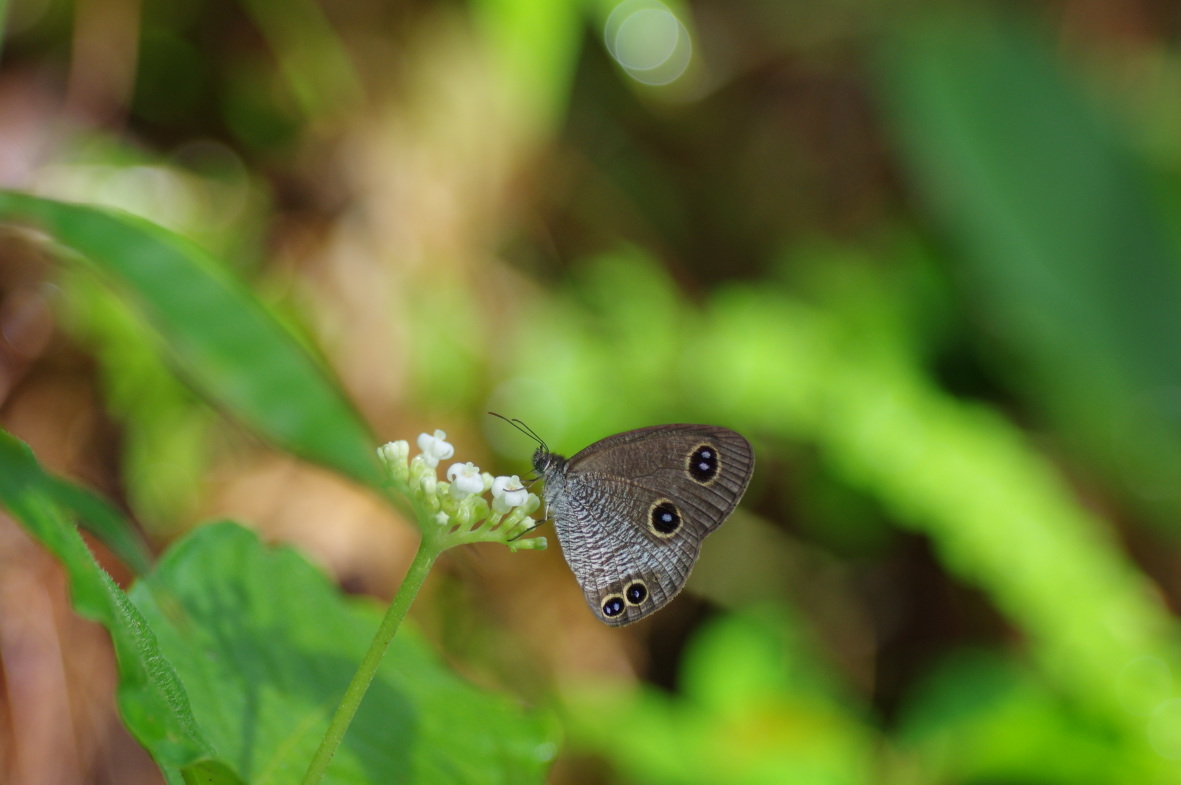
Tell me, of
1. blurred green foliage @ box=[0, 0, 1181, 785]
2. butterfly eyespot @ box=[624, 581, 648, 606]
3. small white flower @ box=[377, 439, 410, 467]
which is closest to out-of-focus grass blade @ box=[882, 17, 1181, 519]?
blurred green foliage @ box=[0, 0, 1181, 785]

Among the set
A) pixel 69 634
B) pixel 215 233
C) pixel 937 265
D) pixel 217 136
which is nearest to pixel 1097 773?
pixel 937 265

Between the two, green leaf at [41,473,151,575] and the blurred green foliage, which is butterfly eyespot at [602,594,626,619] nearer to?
green leaf at [41,473,151,575]

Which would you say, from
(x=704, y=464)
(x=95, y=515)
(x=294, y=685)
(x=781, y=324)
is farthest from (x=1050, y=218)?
(x=95, y=515)

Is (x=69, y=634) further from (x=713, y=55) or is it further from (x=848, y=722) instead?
(x=713, y=55)

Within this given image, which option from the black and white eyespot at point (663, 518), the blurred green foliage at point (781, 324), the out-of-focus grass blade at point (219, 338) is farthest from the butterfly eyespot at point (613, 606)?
the blurred green foliage at point (781, 324)

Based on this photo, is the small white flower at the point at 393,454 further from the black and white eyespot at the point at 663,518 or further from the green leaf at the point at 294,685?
the black and white eyespot at the point at 663,518
